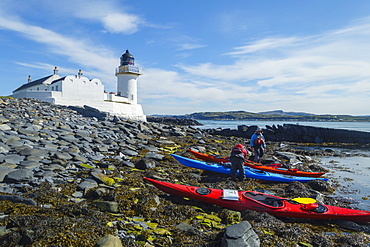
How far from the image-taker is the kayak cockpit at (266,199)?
20.6 feet

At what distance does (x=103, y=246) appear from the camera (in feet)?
12.2

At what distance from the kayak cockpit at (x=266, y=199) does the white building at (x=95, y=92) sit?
998 inches

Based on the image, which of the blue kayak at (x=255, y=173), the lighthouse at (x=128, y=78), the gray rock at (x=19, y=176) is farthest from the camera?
the lighthouse at (x=128, y=78)

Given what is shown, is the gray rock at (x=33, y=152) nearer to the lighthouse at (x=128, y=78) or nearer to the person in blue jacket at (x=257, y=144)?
the person in blue jacket at (x=257, y=144)

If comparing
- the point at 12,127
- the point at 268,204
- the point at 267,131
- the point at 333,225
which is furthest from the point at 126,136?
the point at 267,131

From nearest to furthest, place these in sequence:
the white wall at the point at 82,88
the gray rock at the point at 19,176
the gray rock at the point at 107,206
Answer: the gray rock at the point at 107,206 → the gray rock at the point at 19,176 → the white wall at the point at 82,88

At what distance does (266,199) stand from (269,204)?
0.17m

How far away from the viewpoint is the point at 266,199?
6.46m

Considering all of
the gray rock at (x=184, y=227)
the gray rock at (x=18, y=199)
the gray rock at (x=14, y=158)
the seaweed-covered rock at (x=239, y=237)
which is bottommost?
the gray rock at (x=184, y=227)

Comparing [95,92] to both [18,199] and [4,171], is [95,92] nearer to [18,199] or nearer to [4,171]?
[4,171]

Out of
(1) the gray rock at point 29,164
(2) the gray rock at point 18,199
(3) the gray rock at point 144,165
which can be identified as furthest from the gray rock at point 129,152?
(2) the gray rock at point 18,199

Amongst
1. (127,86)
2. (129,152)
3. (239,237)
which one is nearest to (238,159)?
(239,237)

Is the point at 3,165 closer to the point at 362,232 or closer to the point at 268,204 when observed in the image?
the point at 268,204

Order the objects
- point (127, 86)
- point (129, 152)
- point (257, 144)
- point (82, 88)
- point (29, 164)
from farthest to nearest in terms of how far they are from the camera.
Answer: point (127, 86)
point (82, 88)
point (257, 144)
point (129, 152)
point (29, 164)
